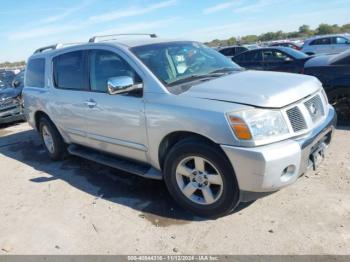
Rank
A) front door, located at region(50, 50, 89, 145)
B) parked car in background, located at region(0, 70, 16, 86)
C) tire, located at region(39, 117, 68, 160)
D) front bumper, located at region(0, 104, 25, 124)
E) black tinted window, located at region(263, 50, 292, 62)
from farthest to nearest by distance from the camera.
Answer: parked car in background, located at region(0, 70, 16, 86) < black tinted window, located at region(263, 50, 292, 62) < front bumper, located at region(0, 104, 25, 124) < tire, located at region(39, 117, 68, 160) < front door, located at region(50, 50, 89, 145)

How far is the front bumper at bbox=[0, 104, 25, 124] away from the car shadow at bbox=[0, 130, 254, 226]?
2.88m

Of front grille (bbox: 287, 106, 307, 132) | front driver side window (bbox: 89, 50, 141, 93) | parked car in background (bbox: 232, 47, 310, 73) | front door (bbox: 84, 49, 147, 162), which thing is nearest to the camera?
front grille (bbox: 287, 106, 307, 132)

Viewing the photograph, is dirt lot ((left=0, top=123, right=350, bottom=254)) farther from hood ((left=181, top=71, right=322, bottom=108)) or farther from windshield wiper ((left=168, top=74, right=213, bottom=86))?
windshield wiper ((left=168, top=74, right=213, bottom=86))

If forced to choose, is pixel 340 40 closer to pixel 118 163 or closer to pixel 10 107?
pixel 10 107

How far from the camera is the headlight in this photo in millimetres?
3135

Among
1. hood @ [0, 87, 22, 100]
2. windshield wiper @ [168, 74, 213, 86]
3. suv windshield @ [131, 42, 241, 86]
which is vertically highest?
suv windshield @ [131, 42, 241, 86]

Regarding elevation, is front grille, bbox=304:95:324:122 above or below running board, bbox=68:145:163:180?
above

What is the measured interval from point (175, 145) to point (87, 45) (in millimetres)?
2119

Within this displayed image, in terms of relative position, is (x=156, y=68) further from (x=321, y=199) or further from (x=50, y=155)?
(x=50, y=155)

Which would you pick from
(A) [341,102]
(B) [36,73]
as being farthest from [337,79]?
(B) [36,73]

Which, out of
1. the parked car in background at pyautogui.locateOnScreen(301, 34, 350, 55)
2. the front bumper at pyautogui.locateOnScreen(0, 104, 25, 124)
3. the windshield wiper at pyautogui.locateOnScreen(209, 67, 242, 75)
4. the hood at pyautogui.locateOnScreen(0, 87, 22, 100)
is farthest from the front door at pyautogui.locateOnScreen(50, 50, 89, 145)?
the parked car in background at pyautogui.locateOnScreen(301, 34, 350, 55)

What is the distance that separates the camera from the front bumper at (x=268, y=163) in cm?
308

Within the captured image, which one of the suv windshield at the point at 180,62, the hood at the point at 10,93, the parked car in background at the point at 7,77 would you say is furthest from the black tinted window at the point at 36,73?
the parked car in background at the point at 7,77

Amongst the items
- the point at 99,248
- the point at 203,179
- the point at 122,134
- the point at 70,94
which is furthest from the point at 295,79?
the point at 70,94
